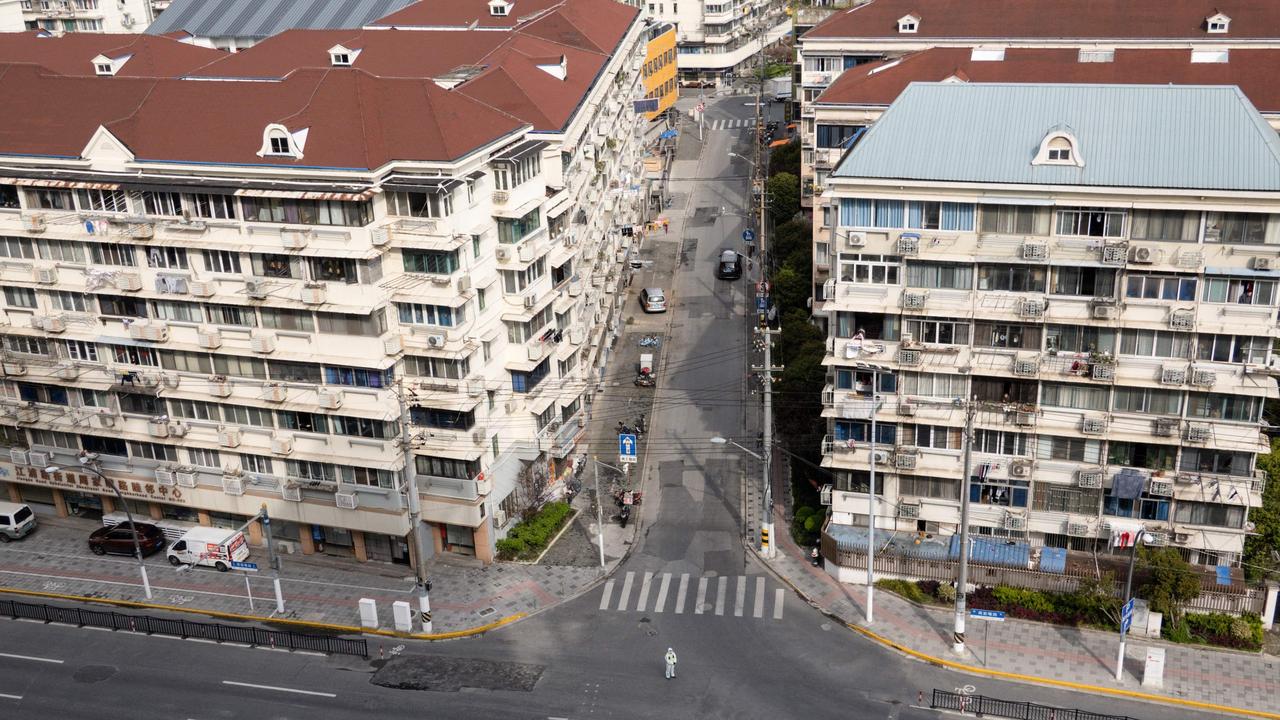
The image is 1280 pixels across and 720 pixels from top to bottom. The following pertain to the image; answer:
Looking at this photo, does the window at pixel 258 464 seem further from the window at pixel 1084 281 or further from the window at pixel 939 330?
the window at pixel 1084 281

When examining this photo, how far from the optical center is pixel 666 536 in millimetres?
69000

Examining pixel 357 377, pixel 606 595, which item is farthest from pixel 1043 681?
pixel 357 377

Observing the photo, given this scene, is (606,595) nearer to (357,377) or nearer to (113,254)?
(357,377)

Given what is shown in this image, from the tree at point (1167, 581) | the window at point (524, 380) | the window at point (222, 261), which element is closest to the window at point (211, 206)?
the window at point (222, 261)

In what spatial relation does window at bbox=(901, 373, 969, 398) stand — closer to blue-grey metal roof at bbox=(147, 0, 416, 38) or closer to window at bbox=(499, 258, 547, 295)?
window at bbox=(499, 258, 547, 295)

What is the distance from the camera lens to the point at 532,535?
223 ft

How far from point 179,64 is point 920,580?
63284 millimetres

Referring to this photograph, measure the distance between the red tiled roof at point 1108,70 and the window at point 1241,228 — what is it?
894 inches

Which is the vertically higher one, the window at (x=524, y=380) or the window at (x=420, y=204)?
the window at (x=420, y=204)

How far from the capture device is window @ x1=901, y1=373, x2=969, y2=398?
58.9 meters

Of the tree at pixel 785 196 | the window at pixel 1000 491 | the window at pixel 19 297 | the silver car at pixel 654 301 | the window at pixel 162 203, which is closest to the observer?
the window at pixel 1000 491

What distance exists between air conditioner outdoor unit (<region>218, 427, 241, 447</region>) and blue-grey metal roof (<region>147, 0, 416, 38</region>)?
53.8 m

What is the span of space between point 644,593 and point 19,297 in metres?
39.2

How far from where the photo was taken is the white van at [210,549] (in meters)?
66.8
